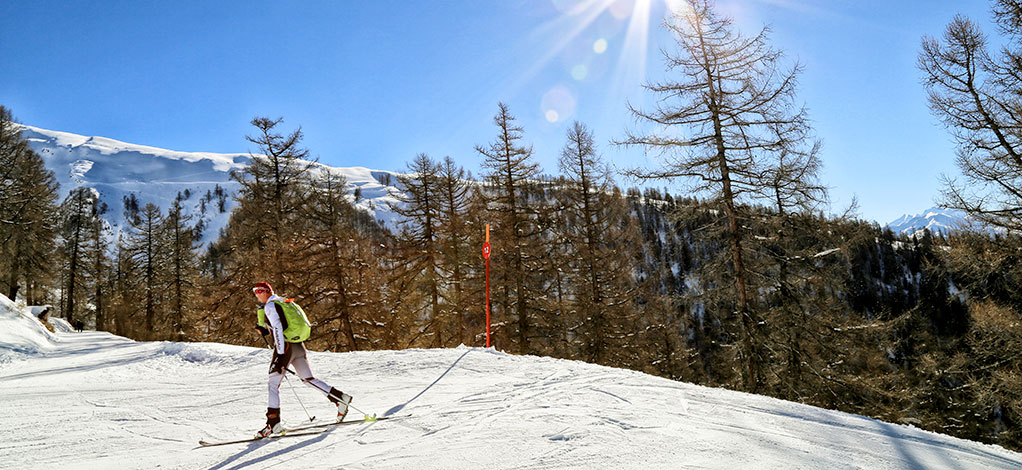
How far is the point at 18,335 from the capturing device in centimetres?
1513

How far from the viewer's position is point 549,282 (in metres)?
21.8

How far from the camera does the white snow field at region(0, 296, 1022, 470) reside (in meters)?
4.61

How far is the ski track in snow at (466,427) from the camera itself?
4.61 m

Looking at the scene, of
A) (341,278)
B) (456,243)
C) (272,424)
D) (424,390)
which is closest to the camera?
(272,424)

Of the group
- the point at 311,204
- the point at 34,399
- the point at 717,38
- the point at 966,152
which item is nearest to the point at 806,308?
the point at 966,152

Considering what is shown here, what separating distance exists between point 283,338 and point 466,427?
2.85 m

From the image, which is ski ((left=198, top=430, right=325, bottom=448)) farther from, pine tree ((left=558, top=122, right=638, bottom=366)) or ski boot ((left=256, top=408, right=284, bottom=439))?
pine tree ((left=558, top=122, right=638, bottom=366))

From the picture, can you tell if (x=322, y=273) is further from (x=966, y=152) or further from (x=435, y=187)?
(x=966, y=152)

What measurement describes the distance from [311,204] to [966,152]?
79.9 feet

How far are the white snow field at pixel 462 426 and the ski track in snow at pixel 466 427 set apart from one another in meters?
0.03

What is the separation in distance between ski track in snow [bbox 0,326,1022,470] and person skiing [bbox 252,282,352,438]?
555 mm

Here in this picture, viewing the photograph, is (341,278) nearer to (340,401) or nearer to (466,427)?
(340,401)

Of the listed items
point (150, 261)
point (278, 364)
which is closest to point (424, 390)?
point (278, 364)

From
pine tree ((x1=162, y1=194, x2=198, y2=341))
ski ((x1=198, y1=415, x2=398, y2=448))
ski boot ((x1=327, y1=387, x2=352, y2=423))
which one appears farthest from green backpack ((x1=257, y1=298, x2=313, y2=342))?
pine tree ((x1=162, y1=194, x2=198, y2=341))
